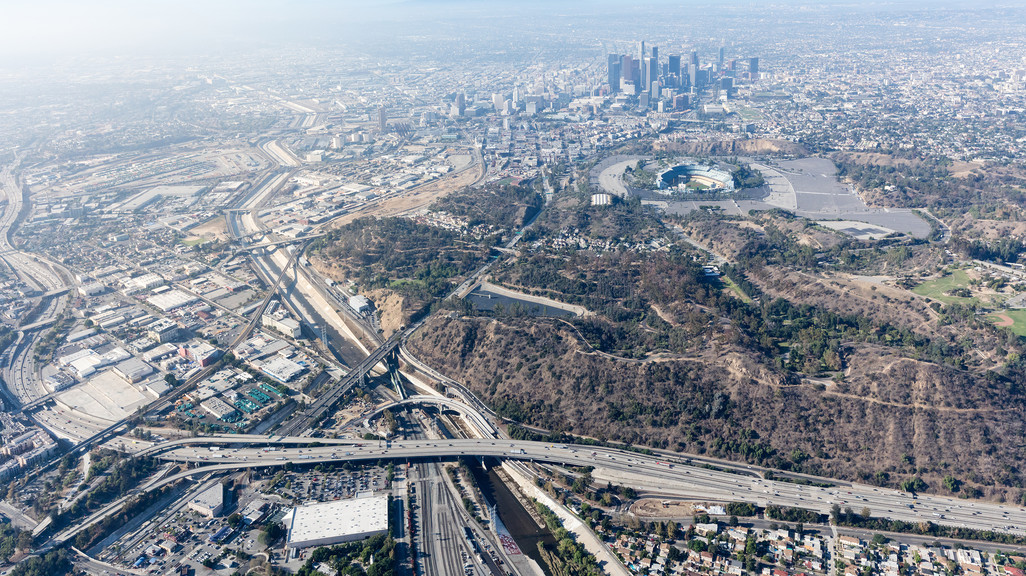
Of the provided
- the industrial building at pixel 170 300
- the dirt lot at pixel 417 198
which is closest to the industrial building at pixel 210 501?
the industrial building at pixel 170 300

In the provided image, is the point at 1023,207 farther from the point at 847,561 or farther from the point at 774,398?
the point at 847,561

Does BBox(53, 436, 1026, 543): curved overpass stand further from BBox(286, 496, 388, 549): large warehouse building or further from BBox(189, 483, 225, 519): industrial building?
BBox(286, 496, 388, 549): large warehouse building

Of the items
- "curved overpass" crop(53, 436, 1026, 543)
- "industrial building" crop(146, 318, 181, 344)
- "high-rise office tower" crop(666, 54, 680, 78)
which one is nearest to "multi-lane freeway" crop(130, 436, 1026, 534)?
"curved overpass" crop(53, 436, 1026, 543)

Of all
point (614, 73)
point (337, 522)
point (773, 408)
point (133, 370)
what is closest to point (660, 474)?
point (773, 408)

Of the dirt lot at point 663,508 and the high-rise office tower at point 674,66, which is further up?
the high-rise office tower at point 674,66

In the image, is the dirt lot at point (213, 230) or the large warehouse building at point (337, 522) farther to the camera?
the dirt lot at point (213, 230)

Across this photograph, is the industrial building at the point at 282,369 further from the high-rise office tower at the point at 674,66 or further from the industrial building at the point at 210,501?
the high-rise office tower at the point at 674,66

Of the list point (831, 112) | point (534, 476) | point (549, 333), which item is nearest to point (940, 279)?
point (549, 333)
